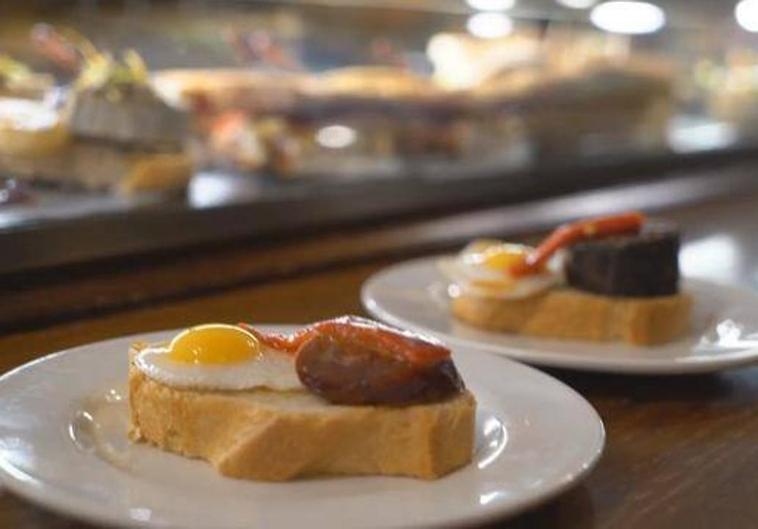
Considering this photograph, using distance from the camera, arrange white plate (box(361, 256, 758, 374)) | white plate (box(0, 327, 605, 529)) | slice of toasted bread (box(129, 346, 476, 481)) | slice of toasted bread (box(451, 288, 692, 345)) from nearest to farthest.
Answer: white plate (box(0, 327, 605, 529))
slice of toasted bread (box(129, 346, 476, 481))
white plate (box(361, 256, 758, 374))
slice of toasted bread (box(451, 288, 692, 345))

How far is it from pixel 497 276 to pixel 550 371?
16 centimetres

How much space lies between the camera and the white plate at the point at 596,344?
1199mm

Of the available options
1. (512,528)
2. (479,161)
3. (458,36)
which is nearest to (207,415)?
(512,528)

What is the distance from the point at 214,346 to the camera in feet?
3.02

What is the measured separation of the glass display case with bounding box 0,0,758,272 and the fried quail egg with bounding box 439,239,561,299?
52 cm

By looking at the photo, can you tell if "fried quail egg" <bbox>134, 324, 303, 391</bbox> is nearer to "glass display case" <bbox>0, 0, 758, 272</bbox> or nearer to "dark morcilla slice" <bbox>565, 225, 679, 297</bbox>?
"dark morcilla slice" <bbox>565, 225, 679, 297</bbox>

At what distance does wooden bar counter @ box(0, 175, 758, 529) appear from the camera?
0.91 m

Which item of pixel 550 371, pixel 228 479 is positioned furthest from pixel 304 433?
pixel 550 371

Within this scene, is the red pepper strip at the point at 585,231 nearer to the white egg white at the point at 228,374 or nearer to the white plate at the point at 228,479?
the white plate at the point at 228,479

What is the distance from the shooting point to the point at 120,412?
38.4 inches

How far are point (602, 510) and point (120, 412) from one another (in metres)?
0.39

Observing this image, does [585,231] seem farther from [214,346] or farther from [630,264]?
[214,346]

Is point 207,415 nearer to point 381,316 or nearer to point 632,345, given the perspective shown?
point 381,316

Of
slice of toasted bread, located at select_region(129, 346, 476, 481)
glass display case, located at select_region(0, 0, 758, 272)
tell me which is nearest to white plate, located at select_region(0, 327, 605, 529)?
slice of toasted bread, located at select_region(129, 346, 476, 481)
